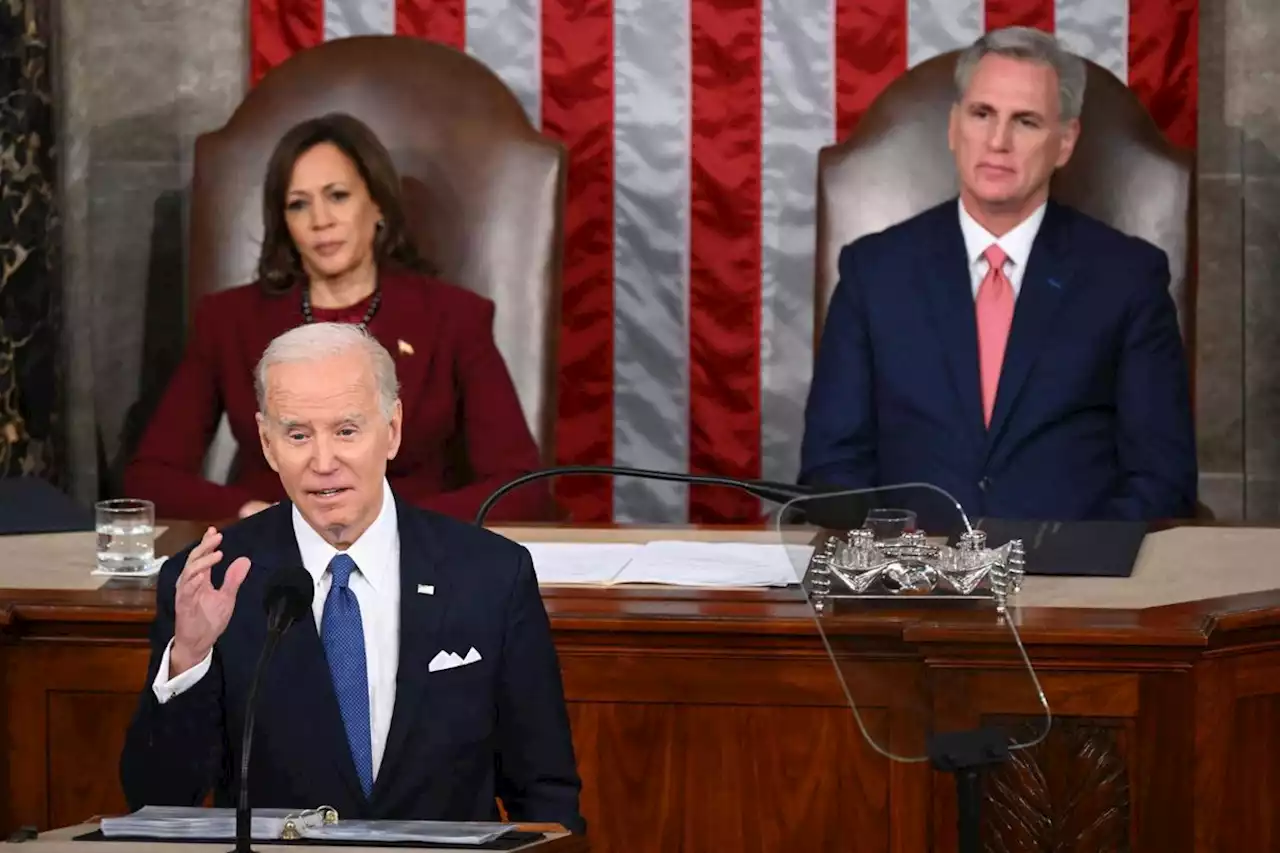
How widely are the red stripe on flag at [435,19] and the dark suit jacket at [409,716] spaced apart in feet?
9.21

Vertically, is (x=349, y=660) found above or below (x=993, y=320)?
below

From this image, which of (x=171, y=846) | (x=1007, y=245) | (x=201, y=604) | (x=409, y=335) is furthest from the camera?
(x=409, y=335)

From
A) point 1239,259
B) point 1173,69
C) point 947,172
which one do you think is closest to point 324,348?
point 947,172

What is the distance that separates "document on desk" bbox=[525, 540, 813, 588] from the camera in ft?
10.3

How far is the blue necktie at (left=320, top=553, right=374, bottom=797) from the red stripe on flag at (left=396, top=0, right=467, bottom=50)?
9.33 feet

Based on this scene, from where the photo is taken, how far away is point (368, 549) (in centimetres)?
248

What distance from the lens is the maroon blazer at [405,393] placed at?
4316mm

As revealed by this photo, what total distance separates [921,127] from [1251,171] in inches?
37.4

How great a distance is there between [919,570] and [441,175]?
1971 mm

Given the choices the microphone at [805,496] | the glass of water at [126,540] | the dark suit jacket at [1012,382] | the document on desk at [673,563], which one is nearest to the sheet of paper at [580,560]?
the document on desk at [673,563]

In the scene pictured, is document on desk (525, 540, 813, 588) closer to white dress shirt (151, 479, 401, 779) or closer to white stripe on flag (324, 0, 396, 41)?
white dress shirt (151, 479, 401, 779)

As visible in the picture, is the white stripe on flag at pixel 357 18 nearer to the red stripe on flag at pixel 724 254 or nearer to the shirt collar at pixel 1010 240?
the red stripe on flag at pixel 724 254

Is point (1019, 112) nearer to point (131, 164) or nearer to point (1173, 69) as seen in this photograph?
point (1173, 69)

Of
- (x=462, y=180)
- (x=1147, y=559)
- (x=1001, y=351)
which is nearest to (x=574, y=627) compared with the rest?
(x=1147, y=559)
